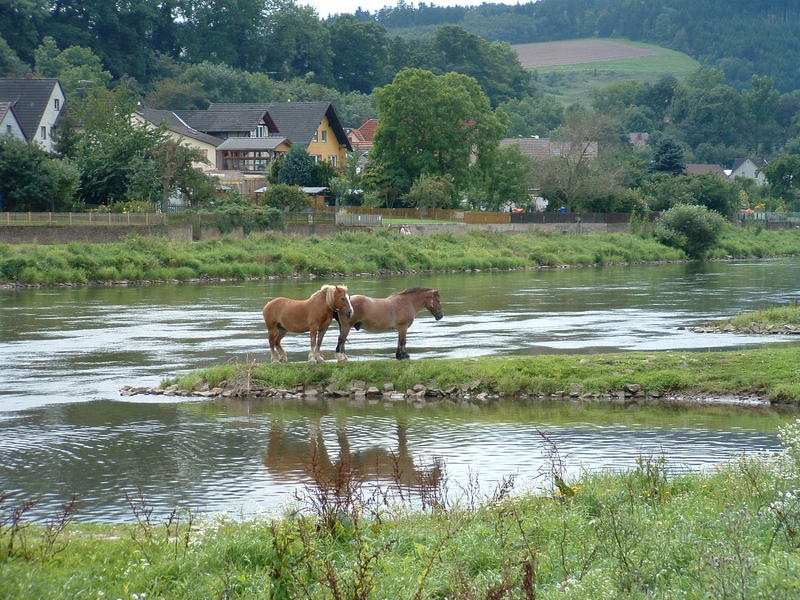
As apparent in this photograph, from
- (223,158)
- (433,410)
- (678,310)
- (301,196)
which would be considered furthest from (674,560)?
(223,158)

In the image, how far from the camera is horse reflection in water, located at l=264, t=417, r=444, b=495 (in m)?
16.1

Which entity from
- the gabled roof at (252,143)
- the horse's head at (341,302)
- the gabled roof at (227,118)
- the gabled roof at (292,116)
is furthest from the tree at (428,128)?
the horse's head at (341,302)

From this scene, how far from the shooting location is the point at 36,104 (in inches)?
3597

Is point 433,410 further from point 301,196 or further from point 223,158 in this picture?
point 223,158

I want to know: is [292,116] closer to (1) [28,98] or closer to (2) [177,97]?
(1) [28,98]

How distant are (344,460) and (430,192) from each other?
71.1 metres

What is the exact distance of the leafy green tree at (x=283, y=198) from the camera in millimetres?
80188

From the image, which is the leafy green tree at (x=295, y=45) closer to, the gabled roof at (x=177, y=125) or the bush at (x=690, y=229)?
the gabled roof at (x=177, y=125)

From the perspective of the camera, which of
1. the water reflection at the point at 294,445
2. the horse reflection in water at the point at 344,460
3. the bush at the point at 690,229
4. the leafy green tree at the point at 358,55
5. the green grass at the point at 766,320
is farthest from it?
the leafy green tree at the point at 358,55

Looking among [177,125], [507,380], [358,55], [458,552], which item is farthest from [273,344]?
[358,55]

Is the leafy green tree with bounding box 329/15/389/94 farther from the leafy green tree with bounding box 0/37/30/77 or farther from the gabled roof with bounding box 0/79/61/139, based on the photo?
the gabled roof with bounding box 0/79/61/139

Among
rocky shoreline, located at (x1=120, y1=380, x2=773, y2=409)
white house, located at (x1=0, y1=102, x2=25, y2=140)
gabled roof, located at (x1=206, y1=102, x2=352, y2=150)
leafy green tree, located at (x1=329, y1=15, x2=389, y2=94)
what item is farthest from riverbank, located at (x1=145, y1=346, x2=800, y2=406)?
leafy green tree, located at (x1=329, y1=15, x2=389, y2=94)

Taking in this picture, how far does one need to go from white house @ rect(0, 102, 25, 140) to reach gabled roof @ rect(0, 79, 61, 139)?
984 millimetres

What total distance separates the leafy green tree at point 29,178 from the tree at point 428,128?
102ft
